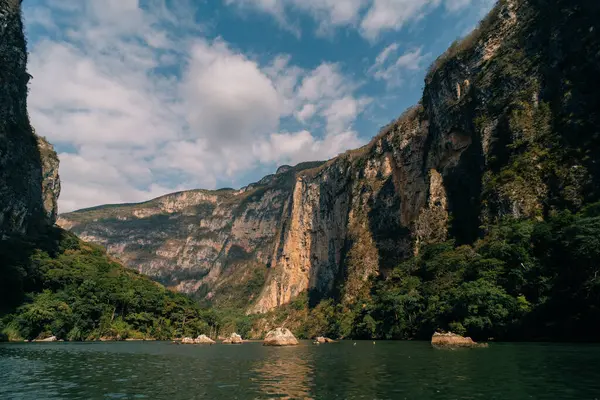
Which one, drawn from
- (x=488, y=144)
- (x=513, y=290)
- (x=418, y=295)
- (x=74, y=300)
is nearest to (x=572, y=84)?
(x=488, y=144)

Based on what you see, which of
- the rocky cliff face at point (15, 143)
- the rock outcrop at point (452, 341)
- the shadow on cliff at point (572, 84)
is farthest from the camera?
the rocky cliff face at point (15, 143)

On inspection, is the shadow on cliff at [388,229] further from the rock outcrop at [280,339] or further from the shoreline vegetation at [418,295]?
the rock outcrop at [280,339]

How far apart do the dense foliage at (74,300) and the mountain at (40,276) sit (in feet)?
0.67

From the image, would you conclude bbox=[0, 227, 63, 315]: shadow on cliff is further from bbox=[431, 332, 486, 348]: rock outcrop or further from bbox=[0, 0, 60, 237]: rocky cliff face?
A: bbox=[431, 332, 486, 348]: rock outcrop

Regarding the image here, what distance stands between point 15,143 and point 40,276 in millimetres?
41706

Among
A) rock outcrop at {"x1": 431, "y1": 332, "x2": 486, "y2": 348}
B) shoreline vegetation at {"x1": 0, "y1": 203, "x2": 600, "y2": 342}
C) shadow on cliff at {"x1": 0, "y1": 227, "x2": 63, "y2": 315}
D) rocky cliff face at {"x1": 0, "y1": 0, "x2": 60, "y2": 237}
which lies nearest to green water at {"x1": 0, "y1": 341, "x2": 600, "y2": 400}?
rock outcrop at {"x1": 431, "y1": 332, "x2": 486, "y2": 348}

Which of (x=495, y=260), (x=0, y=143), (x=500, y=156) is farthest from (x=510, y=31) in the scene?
(x=0, y=143)

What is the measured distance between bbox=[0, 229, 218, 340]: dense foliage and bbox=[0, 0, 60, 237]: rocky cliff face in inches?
291

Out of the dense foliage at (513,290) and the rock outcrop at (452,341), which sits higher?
the dense foliage at (513,290)

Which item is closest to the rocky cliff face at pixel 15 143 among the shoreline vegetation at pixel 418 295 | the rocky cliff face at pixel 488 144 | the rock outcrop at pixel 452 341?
the shoreline vegetation at pixel 418 295

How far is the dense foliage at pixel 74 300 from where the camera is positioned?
3206 inches

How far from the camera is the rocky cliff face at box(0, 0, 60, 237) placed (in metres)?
97.6

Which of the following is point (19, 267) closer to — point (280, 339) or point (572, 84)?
point (280, 339)

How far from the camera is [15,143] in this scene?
109 metres
